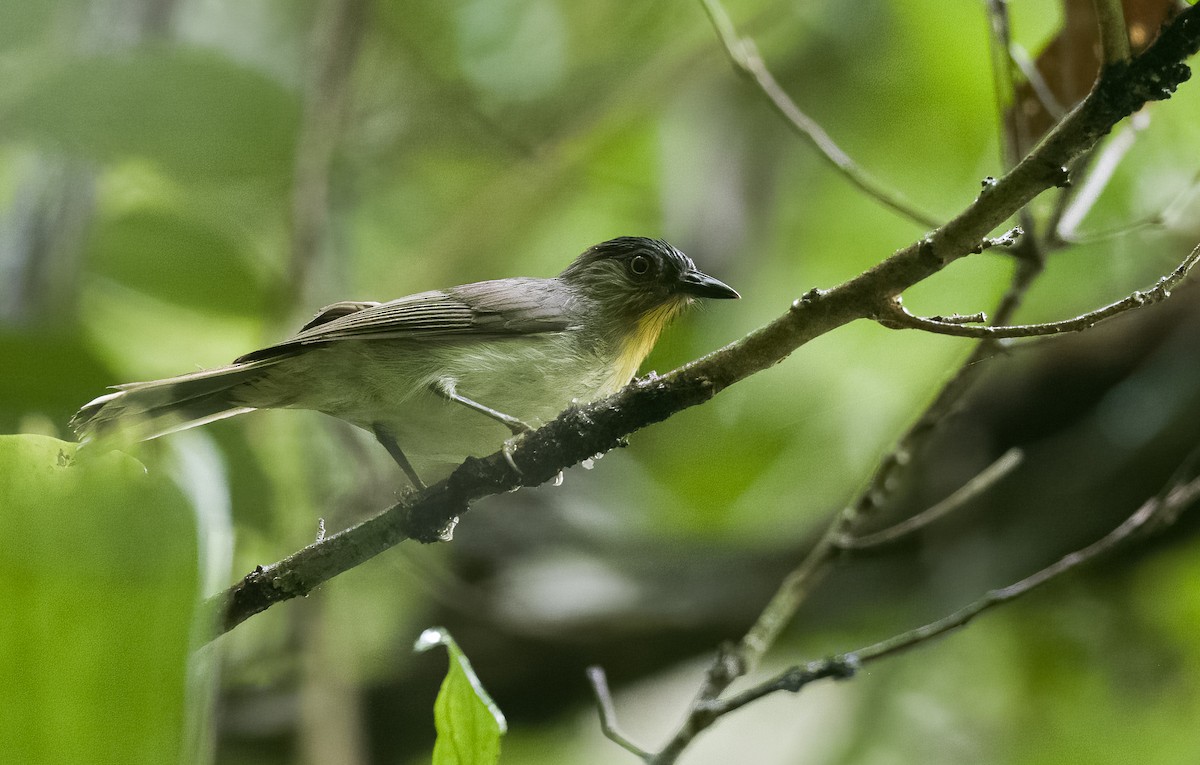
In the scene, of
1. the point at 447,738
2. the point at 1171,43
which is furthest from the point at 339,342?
the point at 1171,43

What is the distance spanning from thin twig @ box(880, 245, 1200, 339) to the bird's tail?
66cm

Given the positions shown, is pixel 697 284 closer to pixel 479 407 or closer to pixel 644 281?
pixel 644 281

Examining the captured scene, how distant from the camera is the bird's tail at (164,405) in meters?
0.98

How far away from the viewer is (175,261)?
72.2 inches

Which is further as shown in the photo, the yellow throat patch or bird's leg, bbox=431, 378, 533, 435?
the yellow throat patch

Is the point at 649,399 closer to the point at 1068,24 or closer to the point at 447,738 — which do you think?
the point at 447,738

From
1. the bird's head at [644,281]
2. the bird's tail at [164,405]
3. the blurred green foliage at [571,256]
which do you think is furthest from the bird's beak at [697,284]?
the bird's tail at [164,405]

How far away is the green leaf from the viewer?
2.83ft

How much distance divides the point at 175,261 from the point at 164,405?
709 millimetres

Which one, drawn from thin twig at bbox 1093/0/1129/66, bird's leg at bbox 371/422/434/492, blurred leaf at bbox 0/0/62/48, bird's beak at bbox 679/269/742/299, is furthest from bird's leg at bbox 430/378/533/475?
blurred leaf at bbox 0/0/62/48

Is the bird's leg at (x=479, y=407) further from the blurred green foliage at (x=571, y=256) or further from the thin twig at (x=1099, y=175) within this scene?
the thin twig at (x=1099, y=175)

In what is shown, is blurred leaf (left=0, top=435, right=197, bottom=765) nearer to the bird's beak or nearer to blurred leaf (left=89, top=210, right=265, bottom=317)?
the bird's beak

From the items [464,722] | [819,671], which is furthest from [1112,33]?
[819,671]

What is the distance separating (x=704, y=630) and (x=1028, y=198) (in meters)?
1.76
